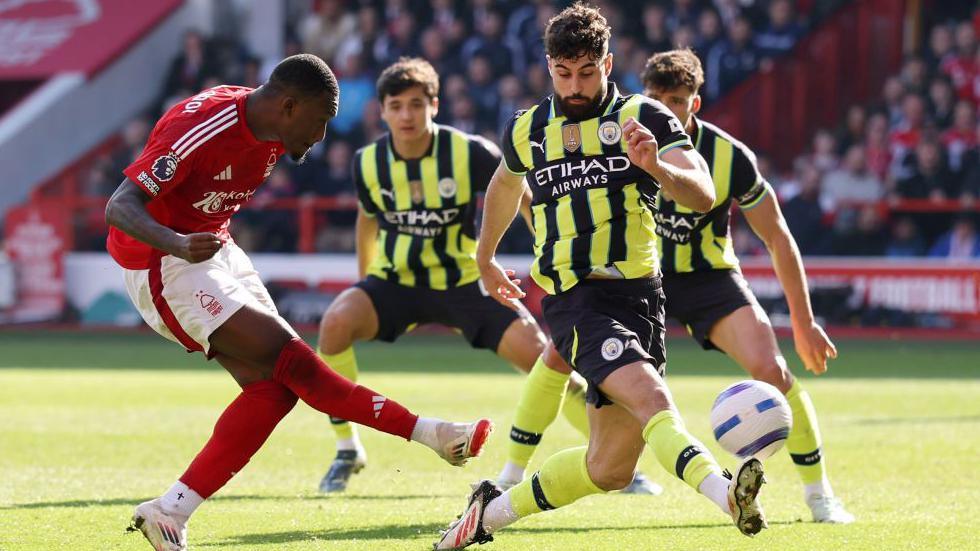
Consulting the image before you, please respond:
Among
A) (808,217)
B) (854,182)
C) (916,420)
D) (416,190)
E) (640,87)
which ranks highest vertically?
(416,190)

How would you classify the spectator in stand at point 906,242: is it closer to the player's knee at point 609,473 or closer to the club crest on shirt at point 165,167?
the player's knee at point 609,473

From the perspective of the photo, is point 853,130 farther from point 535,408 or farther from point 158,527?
point 158,527

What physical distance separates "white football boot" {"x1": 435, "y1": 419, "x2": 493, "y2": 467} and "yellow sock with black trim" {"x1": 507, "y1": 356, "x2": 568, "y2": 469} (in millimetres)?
1362

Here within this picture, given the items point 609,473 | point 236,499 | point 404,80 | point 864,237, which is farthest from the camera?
point 864,237

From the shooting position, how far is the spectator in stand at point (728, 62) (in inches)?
772

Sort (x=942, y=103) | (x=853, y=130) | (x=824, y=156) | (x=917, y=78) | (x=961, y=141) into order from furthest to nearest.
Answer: (x=853, y=130) → (x=824, y=156) → (x=917, y=78) → (x=942, y=103) → (x=961, y=141)

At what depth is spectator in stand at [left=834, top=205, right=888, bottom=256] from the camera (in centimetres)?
1689

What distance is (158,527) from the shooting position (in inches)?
207

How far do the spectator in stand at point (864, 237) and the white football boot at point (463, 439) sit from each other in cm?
1219

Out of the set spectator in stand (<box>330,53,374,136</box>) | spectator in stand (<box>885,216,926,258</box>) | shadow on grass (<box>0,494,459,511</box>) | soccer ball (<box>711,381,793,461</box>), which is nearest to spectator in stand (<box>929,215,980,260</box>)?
spectator in stand (<box>885,216,926,258</box>)

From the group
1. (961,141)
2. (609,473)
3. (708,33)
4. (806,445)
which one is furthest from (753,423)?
(708,33)

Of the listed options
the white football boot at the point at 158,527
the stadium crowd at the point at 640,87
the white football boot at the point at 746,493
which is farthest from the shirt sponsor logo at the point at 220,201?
the stadium crowd at the point at 640,87

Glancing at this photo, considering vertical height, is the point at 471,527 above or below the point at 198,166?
below

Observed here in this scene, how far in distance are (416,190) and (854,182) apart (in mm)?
11389
